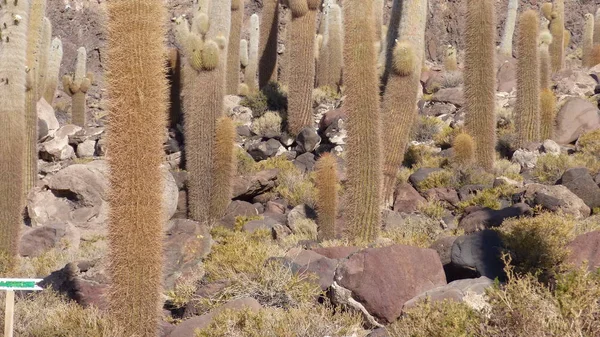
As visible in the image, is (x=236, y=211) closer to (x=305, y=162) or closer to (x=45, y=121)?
(x=305, y=162)

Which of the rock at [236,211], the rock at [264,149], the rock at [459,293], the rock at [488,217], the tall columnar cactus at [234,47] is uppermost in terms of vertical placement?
the tall columnar cactus at [234,47]

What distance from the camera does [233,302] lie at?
6.91 metres

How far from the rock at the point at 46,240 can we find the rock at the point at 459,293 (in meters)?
7.29

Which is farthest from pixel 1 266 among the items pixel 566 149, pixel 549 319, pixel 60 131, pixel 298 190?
pixel 566 149

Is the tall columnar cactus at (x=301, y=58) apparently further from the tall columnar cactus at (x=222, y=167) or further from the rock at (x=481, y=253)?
the rock at (x=481, y=253)

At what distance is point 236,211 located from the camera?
13.4 meters

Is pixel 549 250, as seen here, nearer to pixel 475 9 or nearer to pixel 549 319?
pixel 549 319

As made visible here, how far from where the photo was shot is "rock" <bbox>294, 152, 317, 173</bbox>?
52.5 feet

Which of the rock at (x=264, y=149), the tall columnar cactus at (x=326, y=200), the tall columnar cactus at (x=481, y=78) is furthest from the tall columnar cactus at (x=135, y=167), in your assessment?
the rock at (x=264, y=149)

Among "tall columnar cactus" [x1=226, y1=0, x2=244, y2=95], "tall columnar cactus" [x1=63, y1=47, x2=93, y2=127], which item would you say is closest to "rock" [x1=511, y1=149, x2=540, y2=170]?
"tall columnar cactus" [x1=226, y1=0, x2=244, y2=95]

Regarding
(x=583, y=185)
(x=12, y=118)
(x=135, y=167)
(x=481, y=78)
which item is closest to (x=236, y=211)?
(x=12, y=118)

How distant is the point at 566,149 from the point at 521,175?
7.22 ft

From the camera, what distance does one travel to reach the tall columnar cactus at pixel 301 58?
16.9 m

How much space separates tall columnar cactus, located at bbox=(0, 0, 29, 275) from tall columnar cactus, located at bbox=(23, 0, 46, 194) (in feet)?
8.00
